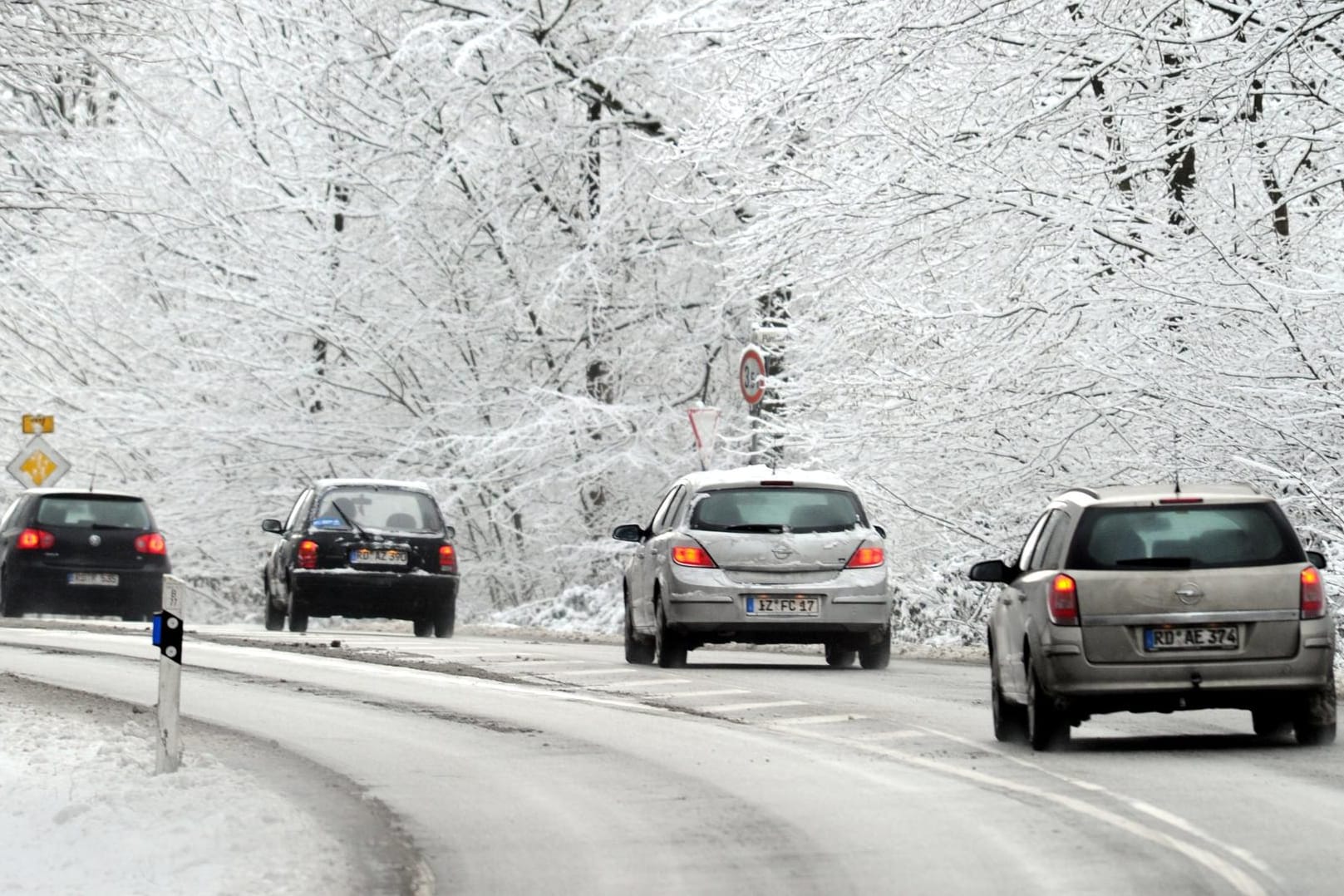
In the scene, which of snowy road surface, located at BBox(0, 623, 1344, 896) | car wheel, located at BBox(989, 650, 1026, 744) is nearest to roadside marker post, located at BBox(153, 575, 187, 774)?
snowy road surface, located at BBox(0, 623, 1344, 896)

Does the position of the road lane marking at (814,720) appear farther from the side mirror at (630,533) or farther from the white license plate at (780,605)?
the side mirror at (630,533)

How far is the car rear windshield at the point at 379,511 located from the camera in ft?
94.1

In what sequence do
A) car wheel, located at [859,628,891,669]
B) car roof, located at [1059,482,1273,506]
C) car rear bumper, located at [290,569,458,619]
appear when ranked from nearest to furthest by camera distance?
1. car roof, located at [1059,482,1273,506]
2. car wheel, located at [859,628,891,669]
3. car rear bumper, located at [290,569,458,619]

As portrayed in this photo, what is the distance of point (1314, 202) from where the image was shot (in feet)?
79.6

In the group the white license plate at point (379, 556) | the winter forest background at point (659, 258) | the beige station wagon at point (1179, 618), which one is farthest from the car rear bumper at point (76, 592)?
the beige station wagon at point (1179, 618)

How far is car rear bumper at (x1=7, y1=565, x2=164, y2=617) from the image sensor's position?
1259 inches

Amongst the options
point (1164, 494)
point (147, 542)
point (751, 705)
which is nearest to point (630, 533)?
point (751, 705)

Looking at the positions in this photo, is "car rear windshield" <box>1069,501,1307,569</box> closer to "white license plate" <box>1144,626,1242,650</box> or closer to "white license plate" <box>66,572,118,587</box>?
"white license plate" <box>1144,626,1242,650</box>

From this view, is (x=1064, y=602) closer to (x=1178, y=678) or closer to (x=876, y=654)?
(x=1178, y=678)

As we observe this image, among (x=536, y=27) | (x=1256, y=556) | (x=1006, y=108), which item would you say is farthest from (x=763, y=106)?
(x=536, y=27)

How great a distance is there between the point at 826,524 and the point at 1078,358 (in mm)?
3161

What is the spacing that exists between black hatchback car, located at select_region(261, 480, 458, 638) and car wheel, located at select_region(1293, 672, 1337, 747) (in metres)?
15.1

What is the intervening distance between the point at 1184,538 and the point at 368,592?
1550cm

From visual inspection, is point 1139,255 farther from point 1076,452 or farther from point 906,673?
point 906,673
